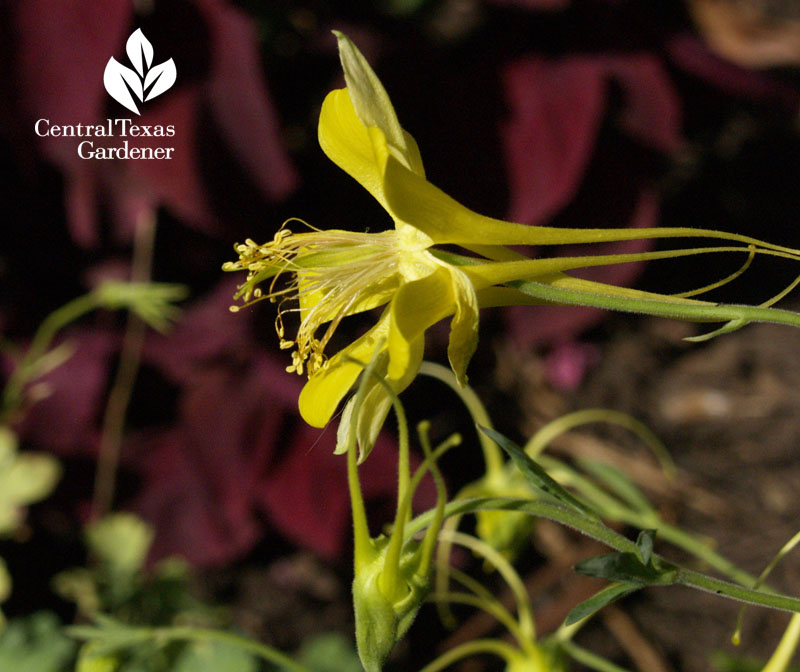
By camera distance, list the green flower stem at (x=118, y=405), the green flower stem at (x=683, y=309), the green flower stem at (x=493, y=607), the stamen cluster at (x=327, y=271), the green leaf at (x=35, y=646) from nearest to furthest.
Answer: the green flower stem at (x=683, y=309), the stamen cluster at (x=327, y=271), the green flower stem at (x=493, y=607), the green leaf at (x=35, y=646), the green flower stem at (x=118, y=405)

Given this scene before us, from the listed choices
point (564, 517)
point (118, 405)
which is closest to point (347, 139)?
point (564, 517)

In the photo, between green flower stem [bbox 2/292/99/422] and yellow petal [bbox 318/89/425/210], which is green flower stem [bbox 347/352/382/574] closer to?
yellow petal [bbox 318/89/425/210]

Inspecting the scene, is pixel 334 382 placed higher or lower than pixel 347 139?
lower

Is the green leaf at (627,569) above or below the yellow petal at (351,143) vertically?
below

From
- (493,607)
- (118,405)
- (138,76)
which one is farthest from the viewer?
(118,405)

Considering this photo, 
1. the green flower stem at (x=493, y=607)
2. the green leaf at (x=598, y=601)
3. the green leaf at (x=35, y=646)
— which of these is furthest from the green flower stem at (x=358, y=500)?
the green leaf at (x=35, y=646)

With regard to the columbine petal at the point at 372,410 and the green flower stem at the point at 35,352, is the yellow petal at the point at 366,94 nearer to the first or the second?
the columbine petal at the point at 372,410

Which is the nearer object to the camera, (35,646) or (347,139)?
(347,139)

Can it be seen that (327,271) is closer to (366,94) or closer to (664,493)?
(366,94)

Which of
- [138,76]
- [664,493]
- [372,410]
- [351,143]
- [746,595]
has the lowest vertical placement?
[664,493]
